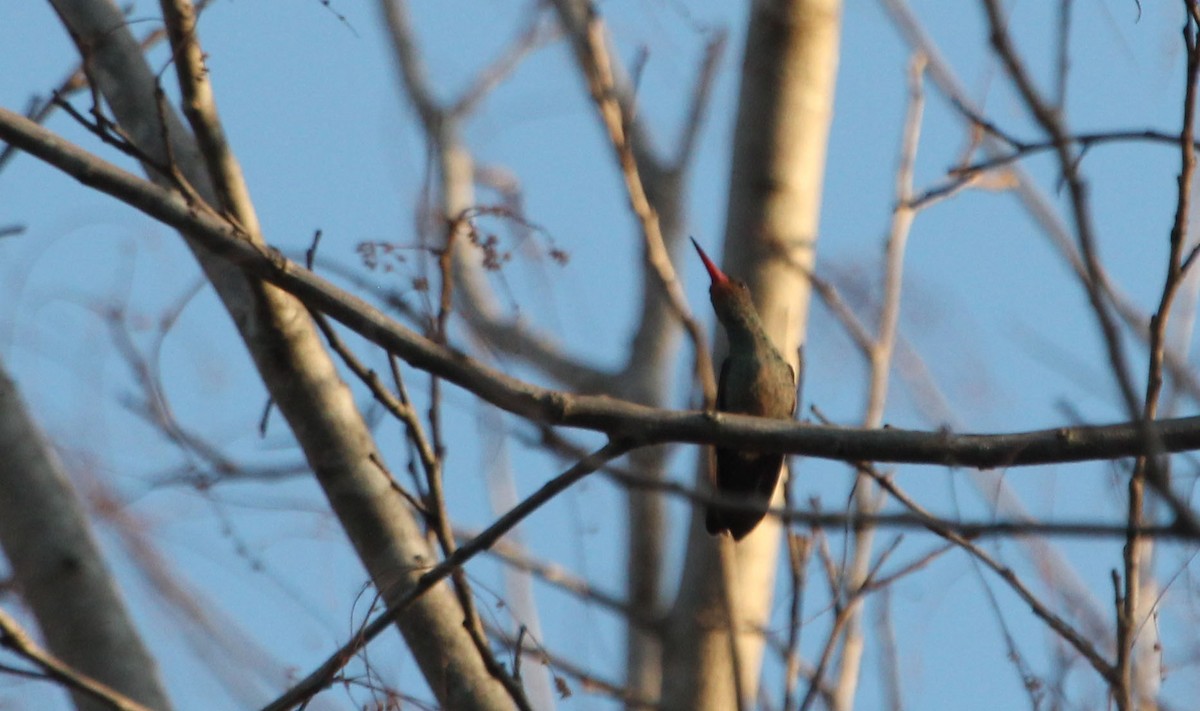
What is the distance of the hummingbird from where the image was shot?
472 centimetres

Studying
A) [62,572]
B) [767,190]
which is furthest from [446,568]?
[767,190]

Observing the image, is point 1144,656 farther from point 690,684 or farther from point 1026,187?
point 1026,187

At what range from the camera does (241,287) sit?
3264 millimetres

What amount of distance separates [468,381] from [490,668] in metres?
0.60

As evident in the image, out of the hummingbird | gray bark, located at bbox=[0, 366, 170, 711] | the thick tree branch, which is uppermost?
the hummingbird

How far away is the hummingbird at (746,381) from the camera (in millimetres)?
4719

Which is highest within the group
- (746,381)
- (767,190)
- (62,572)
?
(767,190)

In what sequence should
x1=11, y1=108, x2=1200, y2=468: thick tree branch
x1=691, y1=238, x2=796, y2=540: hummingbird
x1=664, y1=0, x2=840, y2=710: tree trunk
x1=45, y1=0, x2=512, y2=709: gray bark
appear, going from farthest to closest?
x1=691, y1=238, x2=796, y2=540: hummingbird < x1=664, y1=0, x2=840, y2=710: tree trunk < x1=45, y1=0, x2=512, y2=709: gray bark < x1=11, y1=108, x2=1200, y2=468: thick tree branch

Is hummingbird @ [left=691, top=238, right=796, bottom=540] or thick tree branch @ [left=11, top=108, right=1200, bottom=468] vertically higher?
hummingbird @ [left=691, top=238, right=796, bottom=540]

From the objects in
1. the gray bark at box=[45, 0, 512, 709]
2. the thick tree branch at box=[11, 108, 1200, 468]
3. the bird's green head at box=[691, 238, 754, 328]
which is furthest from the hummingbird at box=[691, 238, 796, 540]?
the thick tree branch at box=[11, 108, 1200, 468]

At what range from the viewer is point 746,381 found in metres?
4.89

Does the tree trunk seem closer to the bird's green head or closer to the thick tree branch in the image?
the bird's green head

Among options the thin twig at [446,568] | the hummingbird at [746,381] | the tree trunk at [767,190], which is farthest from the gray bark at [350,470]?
the hummingbird at [746,381]

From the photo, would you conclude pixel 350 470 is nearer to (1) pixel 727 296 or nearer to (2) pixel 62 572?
(2) pixel 62 572
